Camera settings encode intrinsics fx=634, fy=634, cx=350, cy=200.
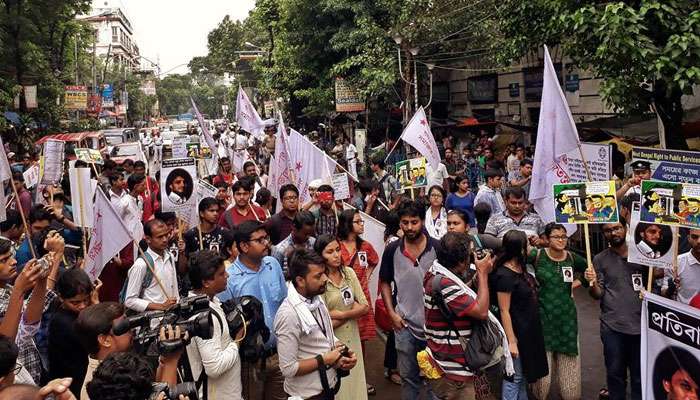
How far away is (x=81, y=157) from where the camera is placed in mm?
9500

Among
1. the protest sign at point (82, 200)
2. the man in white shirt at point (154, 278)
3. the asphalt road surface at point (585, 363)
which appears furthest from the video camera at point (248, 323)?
the protest sign at point (82, 200)

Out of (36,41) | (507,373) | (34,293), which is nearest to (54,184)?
(34,293)

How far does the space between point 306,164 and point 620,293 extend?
480 cm

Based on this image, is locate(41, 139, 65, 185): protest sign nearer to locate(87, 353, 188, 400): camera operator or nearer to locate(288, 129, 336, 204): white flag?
locate(288, 129, 336, 204): white flag

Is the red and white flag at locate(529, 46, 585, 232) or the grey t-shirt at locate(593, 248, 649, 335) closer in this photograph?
the grey t-shirt at locate(593, 248, 649, 335)

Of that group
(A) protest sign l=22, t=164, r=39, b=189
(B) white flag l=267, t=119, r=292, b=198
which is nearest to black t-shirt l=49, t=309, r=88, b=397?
(B) white flag l=267, t=119, r=292, b=198

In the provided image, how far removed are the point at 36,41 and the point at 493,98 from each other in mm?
18476

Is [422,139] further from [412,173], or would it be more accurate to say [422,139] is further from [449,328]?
[449,328]

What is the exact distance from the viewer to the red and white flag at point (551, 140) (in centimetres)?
575

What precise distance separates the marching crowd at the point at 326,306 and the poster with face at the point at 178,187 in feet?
0.40

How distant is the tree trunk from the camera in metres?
8.55

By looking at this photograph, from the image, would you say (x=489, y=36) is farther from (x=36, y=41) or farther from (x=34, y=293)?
(x=36, y=41)

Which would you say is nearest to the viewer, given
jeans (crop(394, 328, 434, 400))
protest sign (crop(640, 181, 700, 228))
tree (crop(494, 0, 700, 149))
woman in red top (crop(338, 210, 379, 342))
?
protest sign (crop(640, 181, 700, 228))

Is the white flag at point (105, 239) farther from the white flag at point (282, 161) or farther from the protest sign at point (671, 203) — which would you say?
the white flag at point (282, 161)
